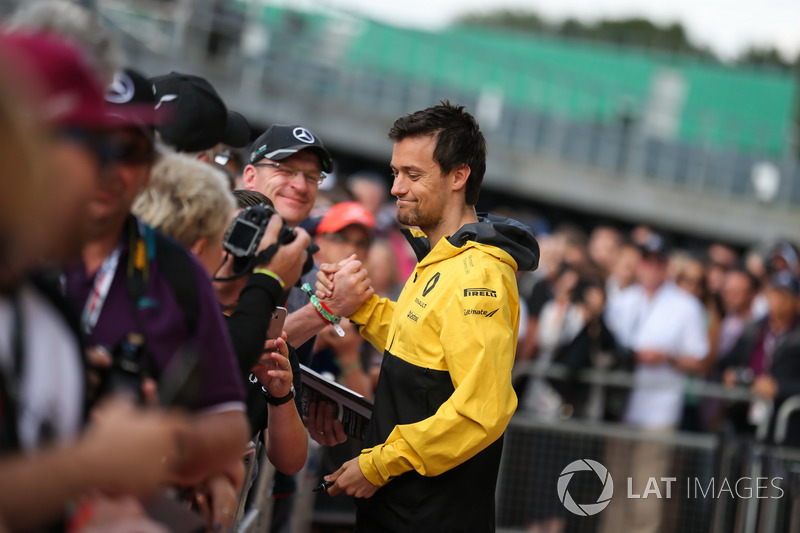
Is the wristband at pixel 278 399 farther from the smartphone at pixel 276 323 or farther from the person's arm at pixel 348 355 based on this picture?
the person's arm at pixel 348 355

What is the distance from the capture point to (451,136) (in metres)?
3.95

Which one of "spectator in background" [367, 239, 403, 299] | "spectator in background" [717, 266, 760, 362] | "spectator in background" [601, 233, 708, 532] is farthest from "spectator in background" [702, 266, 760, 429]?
"spectator in background" [367, 239, 403, 299]

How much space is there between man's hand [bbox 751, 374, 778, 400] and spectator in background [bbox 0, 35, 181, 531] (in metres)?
6.75

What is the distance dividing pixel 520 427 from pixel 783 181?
16221mm

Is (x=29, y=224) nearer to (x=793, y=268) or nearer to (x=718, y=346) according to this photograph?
(x=718, y=346)

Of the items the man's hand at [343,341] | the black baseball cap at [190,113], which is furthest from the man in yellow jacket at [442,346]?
the man's hand at [343,341]

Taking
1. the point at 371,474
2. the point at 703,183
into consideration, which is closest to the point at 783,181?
the point at 703,183

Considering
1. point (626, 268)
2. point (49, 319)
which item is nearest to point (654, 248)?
point (626, 268)

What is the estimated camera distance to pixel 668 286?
901cm

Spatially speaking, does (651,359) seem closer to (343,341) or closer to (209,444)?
(343,341)

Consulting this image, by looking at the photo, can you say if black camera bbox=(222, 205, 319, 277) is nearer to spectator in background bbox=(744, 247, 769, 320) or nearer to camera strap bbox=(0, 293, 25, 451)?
camera strap bbox=(0, 293, 25, 451)

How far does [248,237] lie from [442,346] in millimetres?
1086

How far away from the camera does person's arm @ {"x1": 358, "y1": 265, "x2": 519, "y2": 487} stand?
11.3ft

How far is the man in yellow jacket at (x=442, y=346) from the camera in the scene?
11.4 feet
